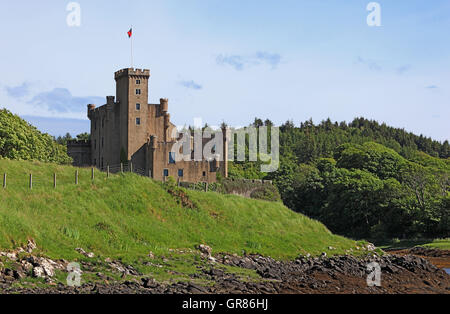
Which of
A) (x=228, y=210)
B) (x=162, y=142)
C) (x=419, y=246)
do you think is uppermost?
(x=162, y=142)

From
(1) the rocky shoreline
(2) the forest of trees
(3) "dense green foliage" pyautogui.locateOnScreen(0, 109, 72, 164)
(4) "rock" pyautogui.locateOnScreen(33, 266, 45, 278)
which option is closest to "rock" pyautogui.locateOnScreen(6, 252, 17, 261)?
(1) the rocky shoreline

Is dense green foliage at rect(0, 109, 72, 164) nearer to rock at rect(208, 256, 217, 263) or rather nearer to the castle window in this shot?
the castle window

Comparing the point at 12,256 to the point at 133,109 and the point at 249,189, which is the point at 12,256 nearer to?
the point at 133,109

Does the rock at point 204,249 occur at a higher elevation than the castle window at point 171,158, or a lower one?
lower

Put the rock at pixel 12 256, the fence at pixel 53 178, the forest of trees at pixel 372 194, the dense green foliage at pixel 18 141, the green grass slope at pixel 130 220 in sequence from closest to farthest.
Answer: the rock at pixel 12 256 < the green grass slope at pixel 130 220 < the fence at pixel 53 178 < the dense green foliage at pixel 18 141 < the forest of trees at pixel 372 194

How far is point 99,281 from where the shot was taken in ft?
85.3

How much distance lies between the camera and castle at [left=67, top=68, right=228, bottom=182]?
80375mm

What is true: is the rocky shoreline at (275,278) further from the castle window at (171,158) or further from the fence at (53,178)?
the castle window at (171,158)

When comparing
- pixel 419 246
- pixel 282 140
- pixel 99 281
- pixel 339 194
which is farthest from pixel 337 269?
pixel 282 140

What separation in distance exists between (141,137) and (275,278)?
52048 millimetres

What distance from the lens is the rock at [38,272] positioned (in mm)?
24995

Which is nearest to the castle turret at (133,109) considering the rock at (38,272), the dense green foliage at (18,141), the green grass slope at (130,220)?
the dense green foliage at (18,141)
